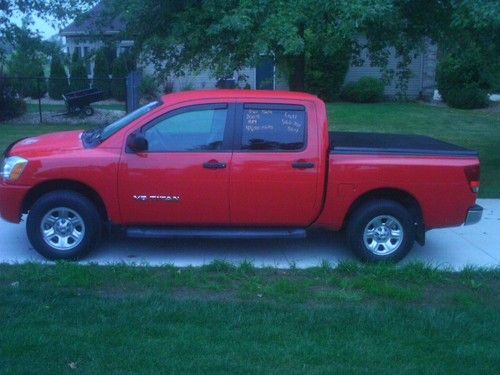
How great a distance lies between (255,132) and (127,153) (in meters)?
1.33

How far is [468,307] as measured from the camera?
22.8 feet

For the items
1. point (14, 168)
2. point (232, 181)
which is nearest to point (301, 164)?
point (232, 181)

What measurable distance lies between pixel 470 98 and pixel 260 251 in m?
22.9

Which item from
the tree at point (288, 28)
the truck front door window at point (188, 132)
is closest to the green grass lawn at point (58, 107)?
the tree at point (288, 28)

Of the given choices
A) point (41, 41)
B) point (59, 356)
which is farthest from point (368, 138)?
point (41, 41)

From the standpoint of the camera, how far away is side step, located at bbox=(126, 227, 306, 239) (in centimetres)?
820

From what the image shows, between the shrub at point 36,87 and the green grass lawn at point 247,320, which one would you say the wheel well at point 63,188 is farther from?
the shrub at point 36,87

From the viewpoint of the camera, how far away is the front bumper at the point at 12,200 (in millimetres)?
8078

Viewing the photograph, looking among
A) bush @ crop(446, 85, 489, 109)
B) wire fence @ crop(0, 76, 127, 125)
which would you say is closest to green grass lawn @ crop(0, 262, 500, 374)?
wire fence @ crop(0, 76, 127, 125)

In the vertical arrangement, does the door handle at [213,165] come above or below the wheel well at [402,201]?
above

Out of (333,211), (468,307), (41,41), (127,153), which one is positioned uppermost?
(41,41)

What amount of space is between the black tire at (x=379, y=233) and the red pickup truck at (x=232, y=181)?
1 cm

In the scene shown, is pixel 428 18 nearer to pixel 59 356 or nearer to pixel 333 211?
pixel 333 211

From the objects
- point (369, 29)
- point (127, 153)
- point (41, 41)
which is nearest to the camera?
point (127, 153)
